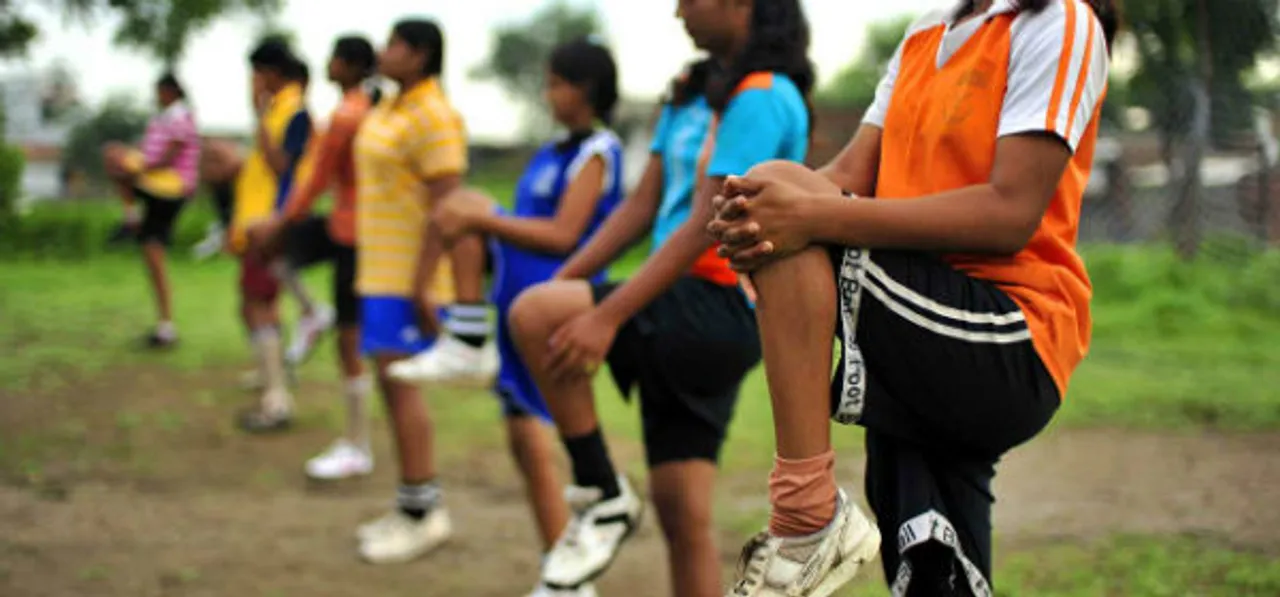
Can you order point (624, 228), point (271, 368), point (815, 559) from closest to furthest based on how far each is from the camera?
point (815, 559) < point (624, 228) < point (271, 368)

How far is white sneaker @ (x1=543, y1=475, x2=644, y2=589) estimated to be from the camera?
3070 mm

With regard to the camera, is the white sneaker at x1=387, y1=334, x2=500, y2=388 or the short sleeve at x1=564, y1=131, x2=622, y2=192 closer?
the short sleeve at x1=564, y1=131, x2=622, y2=192

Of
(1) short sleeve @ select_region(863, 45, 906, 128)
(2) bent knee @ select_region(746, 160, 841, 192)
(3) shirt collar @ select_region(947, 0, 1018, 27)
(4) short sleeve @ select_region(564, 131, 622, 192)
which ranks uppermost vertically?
(3) shirt collar @ select_region(947, 0, 1018, 27)

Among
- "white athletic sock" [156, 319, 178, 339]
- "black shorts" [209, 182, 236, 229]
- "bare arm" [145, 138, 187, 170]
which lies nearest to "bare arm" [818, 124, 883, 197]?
"black shorts" [209, 182, 236, 229]

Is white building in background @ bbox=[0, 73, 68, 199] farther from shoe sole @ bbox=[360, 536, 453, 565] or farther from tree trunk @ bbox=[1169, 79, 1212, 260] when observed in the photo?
shoe sole @ bbox=[360, 536, 453, 565]

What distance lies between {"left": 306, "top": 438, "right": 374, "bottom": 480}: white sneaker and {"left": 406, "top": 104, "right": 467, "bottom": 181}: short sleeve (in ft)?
5.94

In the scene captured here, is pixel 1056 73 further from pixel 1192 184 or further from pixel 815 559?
pixel 1192 184

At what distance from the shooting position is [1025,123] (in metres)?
2.03

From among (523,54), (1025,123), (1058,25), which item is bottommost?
(523,54)

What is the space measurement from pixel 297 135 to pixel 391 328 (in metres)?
2.10

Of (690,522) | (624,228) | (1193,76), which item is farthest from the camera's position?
(1193,76)

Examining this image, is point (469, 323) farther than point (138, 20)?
No

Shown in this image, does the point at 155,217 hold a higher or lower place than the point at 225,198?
lower

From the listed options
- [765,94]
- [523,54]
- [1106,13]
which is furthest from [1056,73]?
[523,54]
